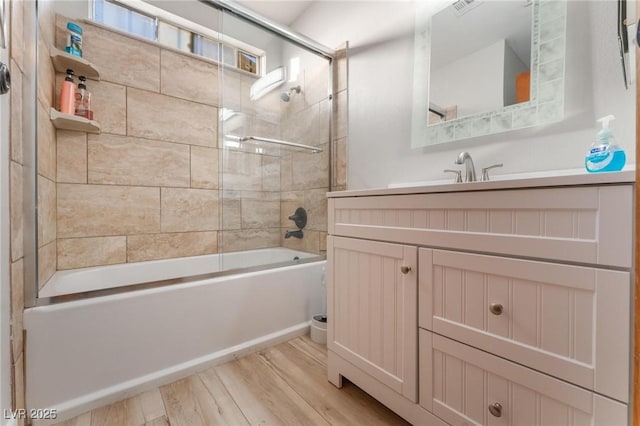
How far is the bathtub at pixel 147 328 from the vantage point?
1026 millimetres

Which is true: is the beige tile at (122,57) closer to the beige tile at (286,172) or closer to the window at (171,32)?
the window at (171,32)

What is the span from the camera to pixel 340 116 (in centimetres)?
201

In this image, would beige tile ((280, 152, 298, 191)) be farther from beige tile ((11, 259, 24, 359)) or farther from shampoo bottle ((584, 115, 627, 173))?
shampoo bottle ((584, 115, 627, 173))

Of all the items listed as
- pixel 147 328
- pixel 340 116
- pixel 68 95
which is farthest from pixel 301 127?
pixel 147 328

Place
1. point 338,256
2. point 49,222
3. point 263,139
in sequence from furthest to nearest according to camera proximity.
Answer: point 263,139 → point 49,222 → point 338,256

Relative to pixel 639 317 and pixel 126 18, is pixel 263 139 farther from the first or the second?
pixel 639 317

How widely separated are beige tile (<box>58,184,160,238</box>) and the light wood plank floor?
1.12m

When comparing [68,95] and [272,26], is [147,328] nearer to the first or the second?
[68,95]

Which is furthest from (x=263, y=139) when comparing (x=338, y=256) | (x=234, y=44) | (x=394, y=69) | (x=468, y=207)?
(x=468, y=207)

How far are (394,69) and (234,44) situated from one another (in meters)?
1.15

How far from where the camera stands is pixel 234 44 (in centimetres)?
194

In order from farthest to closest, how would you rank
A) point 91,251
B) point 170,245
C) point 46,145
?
point 170,245, point 91,251, point 46,145

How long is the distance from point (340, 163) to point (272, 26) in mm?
1018

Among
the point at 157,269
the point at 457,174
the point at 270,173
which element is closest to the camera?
the point at 457,174
